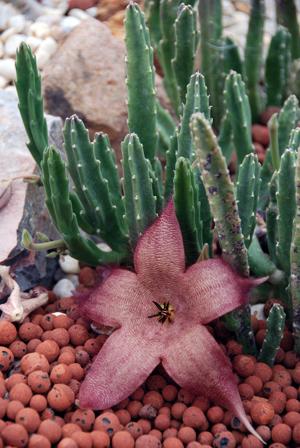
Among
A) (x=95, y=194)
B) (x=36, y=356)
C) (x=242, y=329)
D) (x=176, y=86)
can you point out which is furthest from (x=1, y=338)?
(x=176, y=86)

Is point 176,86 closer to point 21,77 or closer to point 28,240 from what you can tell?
point 21,77

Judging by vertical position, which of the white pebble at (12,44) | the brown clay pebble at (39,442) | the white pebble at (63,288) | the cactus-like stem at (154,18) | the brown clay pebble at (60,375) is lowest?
the white pebble at (63,288)

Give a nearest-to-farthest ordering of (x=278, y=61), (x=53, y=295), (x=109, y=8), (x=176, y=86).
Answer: (x=53, y=295) → (x=176, y=86) → (x=278, y=61) → (x=109, y=8)

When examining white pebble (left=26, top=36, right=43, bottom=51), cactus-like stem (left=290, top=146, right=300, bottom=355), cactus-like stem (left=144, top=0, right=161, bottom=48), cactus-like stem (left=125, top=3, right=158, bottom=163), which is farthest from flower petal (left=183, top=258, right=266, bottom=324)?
white pebble (left=26, top=36, right=43, bottom=51)

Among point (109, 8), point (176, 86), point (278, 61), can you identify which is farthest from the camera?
point (109, 8)

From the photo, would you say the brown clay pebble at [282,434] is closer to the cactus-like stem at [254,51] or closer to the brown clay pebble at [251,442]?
the brown clay pebble at [251,442]

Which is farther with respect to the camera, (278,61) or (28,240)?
(278,61)

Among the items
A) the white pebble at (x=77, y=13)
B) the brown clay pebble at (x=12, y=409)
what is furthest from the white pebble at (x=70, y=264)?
the white pebble at (x=77, y=13)
